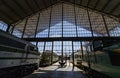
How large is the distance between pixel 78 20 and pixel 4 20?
22.6 metres

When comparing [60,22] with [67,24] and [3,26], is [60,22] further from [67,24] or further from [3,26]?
[3,26]

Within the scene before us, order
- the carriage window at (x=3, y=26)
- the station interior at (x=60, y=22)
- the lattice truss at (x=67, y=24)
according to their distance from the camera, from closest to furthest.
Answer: the station interior at (x=60, y=22) → the carriage window at (x=3, y=26) → the lattice truss at (x=67, y=24)

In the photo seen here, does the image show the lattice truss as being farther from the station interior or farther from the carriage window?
the carriage window

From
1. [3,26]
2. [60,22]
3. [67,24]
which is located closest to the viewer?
[3,26]

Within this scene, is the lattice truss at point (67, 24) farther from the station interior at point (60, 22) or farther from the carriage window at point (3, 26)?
the carriage window at point (3, 26)

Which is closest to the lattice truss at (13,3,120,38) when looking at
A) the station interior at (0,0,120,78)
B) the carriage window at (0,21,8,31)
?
the station interior at (0,0,120,78)

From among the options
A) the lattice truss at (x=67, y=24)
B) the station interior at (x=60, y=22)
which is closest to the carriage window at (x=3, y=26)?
the station interior at (x=60, y=22)

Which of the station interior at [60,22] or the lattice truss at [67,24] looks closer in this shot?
the station interior at [60,22]

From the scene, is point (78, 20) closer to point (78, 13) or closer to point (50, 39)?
point (78, 13)

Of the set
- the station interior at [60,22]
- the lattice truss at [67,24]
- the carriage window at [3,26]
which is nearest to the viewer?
the station interior at [60,22]

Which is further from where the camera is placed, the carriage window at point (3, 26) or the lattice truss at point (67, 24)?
the lattice truss at point (67, 24)

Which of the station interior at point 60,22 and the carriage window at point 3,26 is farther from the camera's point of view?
the carriage window at point 3,26

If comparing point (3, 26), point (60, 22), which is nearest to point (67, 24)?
point (60, 22)

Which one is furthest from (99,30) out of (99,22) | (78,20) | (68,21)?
(68,21)
